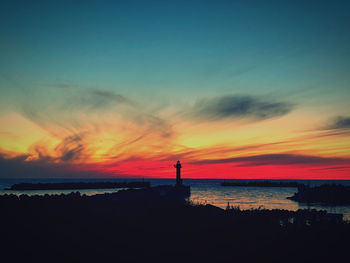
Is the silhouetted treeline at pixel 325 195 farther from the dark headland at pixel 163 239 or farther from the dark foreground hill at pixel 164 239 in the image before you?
the dark foreground hill at pixel 164 239

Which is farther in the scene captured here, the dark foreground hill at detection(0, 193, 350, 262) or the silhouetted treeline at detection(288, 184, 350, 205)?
the silhouetted treeline at detection(288, 184, 350, 205)

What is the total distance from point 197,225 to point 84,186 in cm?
7635

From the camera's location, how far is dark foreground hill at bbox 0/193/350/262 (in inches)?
314

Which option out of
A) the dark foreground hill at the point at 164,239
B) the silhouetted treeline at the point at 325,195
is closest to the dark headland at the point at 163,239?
the dark foreground hill at the point at 164,239

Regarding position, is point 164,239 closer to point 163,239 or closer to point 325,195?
point 163,239

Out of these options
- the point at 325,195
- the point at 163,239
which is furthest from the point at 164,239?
the point at 325,195

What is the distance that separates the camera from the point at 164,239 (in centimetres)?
952

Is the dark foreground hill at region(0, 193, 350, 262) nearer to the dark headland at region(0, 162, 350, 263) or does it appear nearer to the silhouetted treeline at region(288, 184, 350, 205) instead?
the dark headland at region(0, 162, 350, 263)

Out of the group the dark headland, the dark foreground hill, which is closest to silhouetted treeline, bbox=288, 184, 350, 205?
the dark headland

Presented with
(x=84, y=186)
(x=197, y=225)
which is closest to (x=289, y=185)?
(x=84, y=186)

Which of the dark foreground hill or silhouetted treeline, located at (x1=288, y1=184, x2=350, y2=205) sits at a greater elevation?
the dark foreground hill

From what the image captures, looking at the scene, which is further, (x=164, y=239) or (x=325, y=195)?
(x=325, y=195)

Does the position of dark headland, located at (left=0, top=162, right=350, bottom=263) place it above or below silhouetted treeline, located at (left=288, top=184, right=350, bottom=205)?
above

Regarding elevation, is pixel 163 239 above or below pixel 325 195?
above
